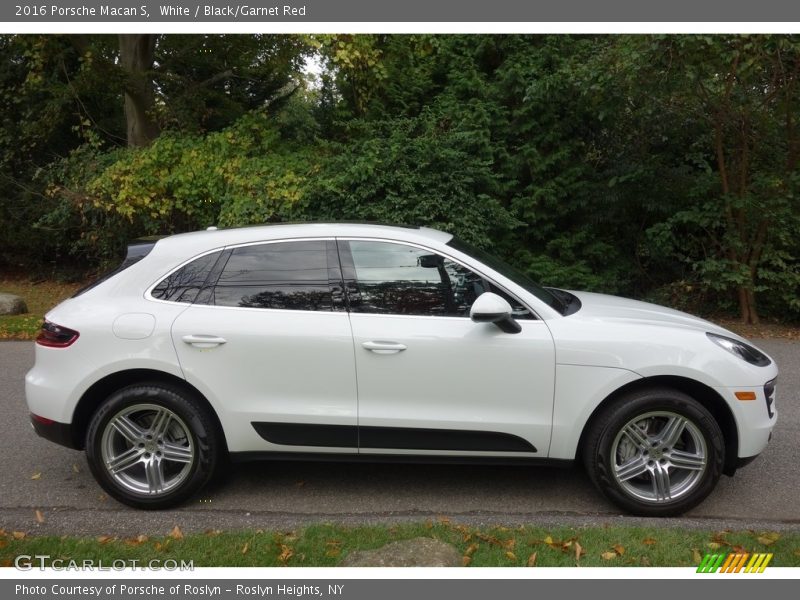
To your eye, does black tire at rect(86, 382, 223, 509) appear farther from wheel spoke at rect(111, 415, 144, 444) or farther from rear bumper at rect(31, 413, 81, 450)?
rear bumper at rect(31, 413, 81, 450)

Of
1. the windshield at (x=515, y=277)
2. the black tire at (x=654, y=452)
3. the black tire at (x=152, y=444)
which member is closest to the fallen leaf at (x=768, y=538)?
the black tire at (x=654, y=452)

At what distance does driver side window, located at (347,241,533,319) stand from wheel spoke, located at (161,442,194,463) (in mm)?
1342

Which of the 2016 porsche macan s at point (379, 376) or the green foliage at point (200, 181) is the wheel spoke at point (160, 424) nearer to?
the 2016 porsche macan s at point (379, 376)

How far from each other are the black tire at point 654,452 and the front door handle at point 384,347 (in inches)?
49.0

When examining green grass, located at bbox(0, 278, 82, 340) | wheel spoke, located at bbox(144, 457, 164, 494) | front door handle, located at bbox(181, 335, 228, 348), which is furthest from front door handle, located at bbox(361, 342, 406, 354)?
green grass, located at bbox(0, 278, 82, 340)

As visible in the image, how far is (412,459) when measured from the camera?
4090 millimetres

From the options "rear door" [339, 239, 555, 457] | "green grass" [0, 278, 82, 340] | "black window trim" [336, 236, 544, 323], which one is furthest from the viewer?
"green grass" [0, 278, 82, 340]

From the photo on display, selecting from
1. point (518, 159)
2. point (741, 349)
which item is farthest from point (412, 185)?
point (741, 349)

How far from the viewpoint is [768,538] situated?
3672mm

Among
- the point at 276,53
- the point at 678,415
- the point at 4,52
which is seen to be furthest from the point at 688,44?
the point at 4,52

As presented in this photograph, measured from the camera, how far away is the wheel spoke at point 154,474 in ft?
13.6

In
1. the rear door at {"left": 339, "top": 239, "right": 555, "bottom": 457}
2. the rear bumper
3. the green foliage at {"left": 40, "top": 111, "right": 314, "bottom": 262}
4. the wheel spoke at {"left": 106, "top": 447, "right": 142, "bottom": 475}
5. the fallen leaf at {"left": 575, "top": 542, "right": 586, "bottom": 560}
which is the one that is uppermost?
the green foliage at {"left": 40, "top": 111, "right": 314, "bottom": 262}

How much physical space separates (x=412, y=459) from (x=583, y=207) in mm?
7953

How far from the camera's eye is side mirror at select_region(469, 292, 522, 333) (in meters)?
3.85
